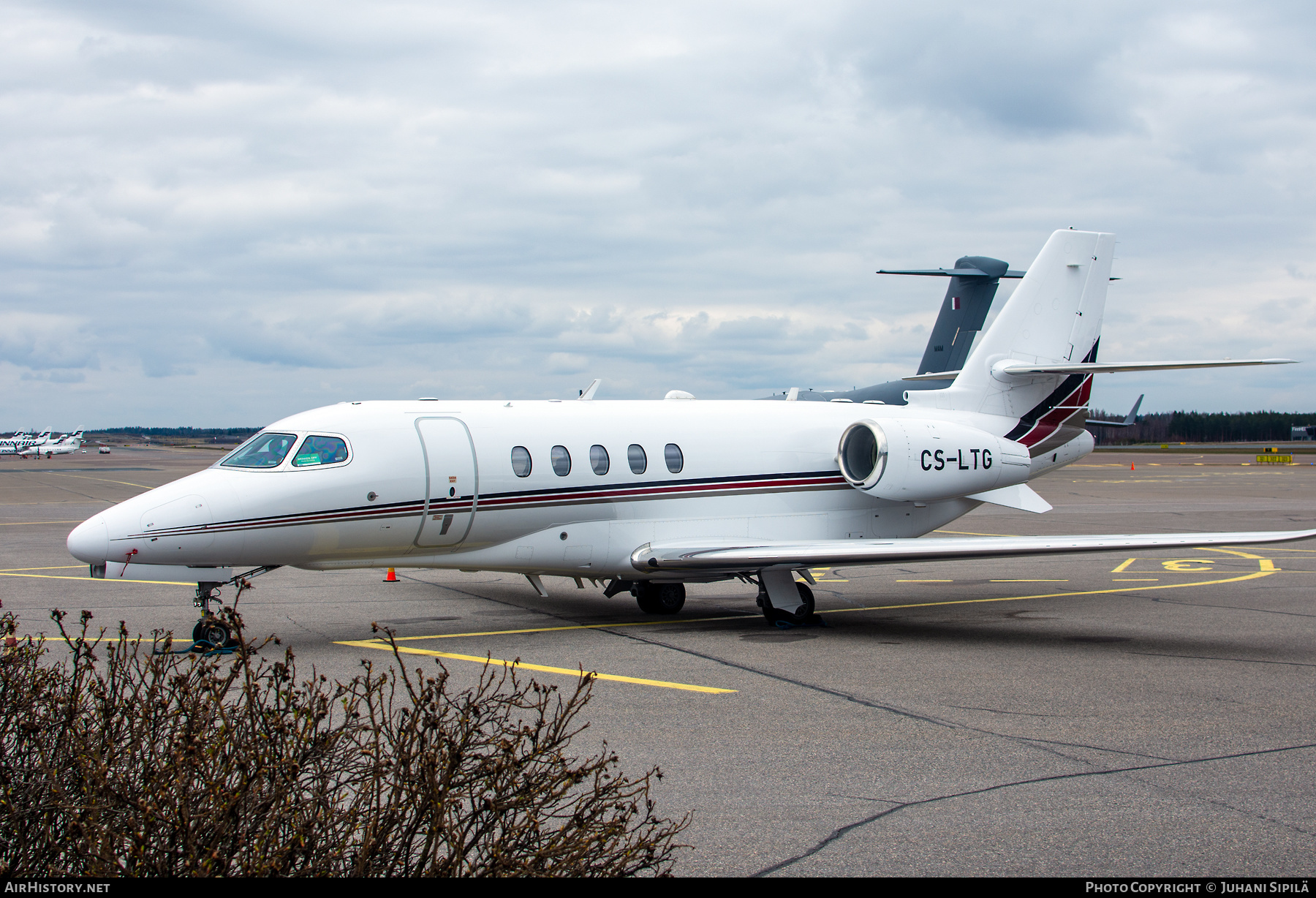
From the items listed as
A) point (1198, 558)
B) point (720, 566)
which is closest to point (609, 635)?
point (720, 566)

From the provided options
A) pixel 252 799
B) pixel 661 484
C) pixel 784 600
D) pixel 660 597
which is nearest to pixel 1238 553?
pixel 784 600

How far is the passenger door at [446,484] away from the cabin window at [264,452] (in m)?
1.49

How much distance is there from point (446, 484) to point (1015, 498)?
9.05m

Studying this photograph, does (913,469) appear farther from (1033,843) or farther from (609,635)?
(1033,843)

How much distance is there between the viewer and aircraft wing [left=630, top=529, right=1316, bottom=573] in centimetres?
1216

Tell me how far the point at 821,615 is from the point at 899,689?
492 centimetres

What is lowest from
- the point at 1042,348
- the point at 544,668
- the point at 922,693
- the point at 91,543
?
the point at 922,693

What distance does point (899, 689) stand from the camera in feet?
31.5

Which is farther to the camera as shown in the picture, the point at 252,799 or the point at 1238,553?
the point at 1238,553

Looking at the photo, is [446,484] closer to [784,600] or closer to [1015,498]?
[784,600]

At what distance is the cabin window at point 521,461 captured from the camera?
12844 millimetres

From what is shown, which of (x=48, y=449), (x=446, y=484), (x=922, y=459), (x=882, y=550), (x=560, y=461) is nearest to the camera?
(x=446, y=484)

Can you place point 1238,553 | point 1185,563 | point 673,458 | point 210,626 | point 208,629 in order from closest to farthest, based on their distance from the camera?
point 210,626, point 208,629, point 673,458, point 1185,563, point 1238,553

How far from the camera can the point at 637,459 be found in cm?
1378
